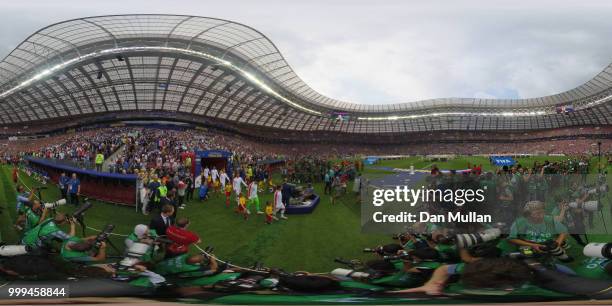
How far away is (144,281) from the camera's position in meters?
5.25

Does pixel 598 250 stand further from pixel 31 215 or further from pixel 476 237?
pixel 31 215

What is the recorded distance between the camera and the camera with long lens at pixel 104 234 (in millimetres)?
5336

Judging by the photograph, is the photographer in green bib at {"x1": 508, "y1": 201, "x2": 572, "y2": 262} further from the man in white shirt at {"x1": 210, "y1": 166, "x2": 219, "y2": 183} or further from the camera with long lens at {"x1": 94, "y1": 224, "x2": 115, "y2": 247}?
the camera with long lens at {"x1": 94, "y1": 224, "x2": 115, "y2": 247}

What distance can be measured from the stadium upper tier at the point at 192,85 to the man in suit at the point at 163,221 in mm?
2973

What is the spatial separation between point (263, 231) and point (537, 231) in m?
4.61

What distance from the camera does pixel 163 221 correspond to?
5426 millimetres

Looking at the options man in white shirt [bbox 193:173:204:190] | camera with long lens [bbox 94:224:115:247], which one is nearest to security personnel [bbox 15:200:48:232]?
camera with long lens [bbox 94:224:115:247]

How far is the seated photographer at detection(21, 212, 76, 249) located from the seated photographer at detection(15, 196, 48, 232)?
74 mm

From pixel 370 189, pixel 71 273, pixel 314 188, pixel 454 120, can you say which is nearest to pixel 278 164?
pixel 314 188

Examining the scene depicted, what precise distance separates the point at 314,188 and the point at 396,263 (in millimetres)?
2065

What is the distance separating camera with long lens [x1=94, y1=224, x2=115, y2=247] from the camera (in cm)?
534

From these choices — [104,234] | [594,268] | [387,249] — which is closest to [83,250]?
[104,234]

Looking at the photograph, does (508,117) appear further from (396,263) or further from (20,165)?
(20,165)

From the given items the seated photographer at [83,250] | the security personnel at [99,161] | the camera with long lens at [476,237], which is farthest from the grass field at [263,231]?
the camera with long lens at [476,237]
